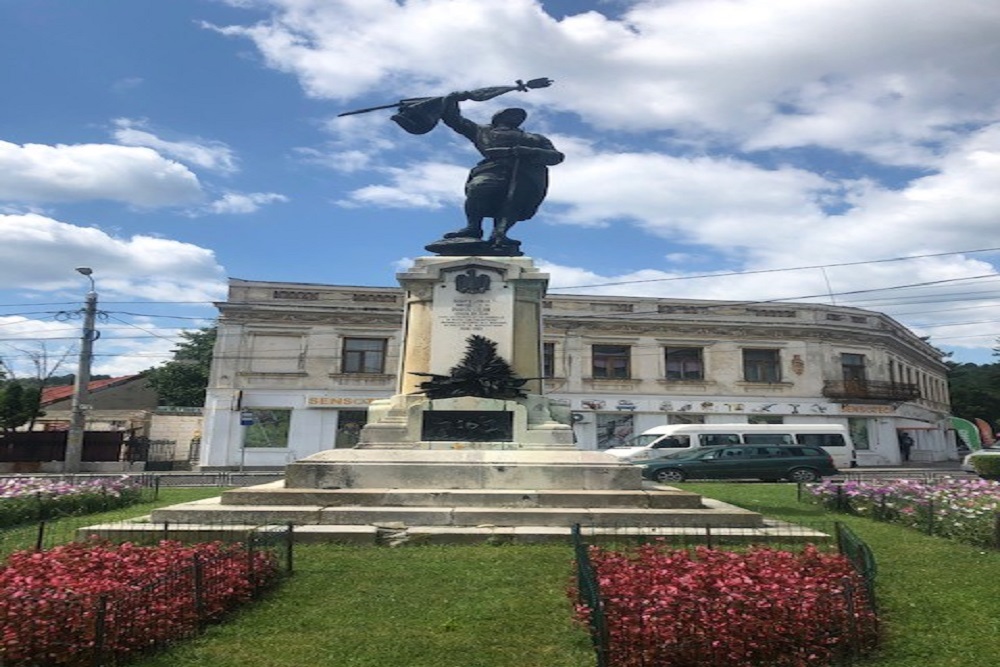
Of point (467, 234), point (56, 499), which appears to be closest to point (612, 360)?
point (467, 234)

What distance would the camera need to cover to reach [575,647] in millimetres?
5055

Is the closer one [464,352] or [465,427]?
[465,427]

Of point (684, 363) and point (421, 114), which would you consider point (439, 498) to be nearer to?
point (421, 114)

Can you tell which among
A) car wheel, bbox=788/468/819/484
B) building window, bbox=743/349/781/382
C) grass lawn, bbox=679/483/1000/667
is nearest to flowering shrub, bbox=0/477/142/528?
grass lawn, bbox=679/483/1000/667

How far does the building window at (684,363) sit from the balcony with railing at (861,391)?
22.4ft

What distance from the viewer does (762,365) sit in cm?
3750

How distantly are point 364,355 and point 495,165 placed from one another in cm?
2283

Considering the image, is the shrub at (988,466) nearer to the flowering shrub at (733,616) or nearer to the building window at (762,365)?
the building window at (762,365)

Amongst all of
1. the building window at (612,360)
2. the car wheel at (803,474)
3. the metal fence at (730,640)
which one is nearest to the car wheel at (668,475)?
the car wheel at (803,474)

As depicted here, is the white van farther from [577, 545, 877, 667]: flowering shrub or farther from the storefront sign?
[577, 545, 877, 667]: flowering shrub

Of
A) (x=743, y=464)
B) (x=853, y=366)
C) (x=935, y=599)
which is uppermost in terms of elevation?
(x=853, y=366)

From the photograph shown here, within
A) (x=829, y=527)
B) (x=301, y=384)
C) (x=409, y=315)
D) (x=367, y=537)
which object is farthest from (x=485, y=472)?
(x=301, y=384)

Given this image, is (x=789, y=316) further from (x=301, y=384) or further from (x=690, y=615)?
(x=690, y=615)

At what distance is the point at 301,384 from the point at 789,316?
26.2m
